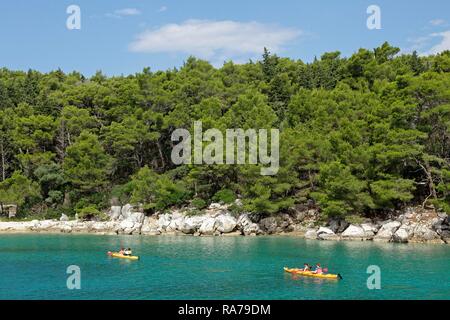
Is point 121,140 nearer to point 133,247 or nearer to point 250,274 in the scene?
point 133,247

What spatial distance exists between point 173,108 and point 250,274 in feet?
138

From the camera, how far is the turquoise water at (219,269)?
24.7m

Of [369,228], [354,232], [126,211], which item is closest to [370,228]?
[369,228]

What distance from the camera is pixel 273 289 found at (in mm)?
25578

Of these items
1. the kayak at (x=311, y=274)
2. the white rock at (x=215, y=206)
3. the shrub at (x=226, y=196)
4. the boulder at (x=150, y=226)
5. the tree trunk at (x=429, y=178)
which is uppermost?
the tree trunk at (x=429, y=178)

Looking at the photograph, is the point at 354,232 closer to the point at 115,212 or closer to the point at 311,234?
the point at 311,234

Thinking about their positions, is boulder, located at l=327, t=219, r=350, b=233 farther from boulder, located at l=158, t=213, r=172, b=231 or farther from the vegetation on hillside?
boulder, located at l=158, t=213, r=172, b=231

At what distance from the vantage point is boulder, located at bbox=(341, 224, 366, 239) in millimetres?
44594

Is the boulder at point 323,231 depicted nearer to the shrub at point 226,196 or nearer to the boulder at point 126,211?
the shrub at point 226,196

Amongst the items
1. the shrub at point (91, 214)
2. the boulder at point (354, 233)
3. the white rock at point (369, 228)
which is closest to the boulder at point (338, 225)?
the boulder at point (354, 233)

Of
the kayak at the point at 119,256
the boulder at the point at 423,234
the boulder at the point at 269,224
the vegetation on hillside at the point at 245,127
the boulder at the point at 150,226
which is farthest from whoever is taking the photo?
the boulder at the point at 150,226

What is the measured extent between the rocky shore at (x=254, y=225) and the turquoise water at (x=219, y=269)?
2615 millimetres

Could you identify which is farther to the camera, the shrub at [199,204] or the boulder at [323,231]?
the shrub at [199,204]

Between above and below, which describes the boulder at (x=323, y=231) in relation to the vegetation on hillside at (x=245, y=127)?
below
